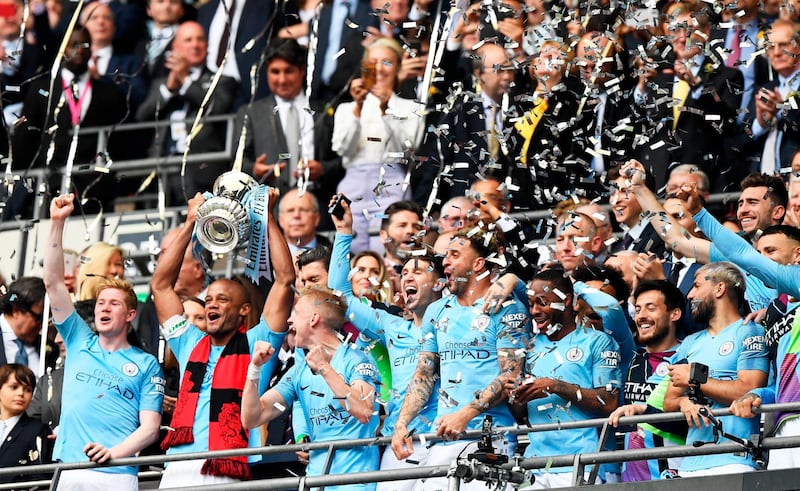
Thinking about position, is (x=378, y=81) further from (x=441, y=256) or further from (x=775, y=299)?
(x=775, y=299)

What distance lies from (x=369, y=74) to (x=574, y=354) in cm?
413

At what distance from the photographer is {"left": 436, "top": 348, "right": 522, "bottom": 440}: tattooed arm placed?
9.07 metres

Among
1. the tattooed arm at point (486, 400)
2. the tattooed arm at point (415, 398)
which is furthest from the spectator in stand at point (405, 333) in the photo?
the tattooed arm at point (486, 400)

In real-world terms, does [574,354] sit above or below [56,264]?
below

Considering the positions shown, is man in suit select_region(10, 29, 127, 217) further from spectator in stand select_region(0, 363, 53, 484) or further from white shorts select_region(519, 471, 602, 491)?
white shorts select_region(519, 471, 602, 491)

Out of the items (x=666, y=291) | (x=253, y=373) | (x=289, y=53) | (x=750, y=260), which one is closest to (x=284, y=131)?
(x=289, y=53)

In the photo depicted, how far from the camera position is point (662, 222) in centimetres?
984

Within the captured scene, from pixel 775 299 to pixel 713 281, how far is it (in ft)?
1.55

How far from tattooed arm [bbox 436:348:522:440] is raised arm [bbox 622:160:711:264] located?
49.1 inches

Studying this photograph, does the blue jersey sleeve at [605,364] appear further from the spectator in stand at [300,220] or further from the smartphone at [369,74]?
the smartphone at [369,74]

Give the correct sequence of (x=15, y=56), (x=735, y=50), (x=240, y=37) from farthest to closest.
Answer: (x=15, y=56) → (x=240, y=37) → (x=735, y=50)

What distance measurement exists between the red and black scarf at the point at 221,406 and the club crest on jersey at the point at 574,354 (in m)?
2.04

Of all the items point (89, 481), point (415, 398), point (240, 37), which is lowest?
point (89, 481)

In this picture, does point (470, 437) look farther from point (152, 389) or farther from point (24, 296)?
point (24, 296)
